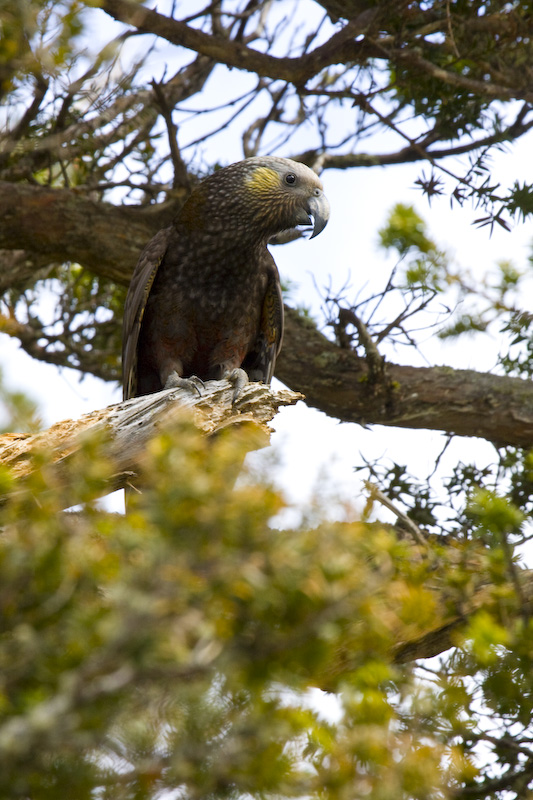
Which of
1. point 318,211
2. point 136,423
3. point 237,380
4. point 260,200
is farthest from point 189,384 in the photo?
point 318,211

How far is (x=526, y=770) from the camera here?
2.09m

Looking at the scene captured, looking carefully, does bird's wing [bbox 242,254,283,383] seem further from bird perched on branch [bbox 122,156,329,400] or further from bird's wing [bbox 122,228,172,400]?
bird's wing [bbox 122,228,172,400]

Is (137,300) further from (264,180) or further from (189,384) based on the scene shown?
(264,180)

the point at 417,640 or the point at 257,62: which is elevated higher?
the point at 257,62

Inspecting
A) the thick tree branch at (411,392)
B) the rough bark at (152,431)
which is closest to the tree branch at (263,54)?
the thick tree branch at (411,392)

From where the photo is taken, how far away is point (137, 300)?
465cm

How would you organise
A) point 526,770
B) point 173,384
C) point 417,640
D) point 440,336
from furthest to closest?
point 440,336 → point 173,384 → point 417,640 → point 526,770

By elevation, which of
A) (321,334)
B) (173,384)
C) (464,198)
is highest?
(464,198)

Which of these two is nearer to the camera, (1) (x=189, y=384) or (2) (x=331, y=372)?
(1) (x=189, y=384)

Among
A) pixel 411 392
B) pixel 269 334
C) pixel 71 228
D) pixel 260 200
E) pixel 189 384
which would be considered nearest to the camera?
pixel 189 384

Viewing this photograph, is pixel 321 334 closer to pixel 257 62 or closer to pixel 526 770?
pixel 257 62

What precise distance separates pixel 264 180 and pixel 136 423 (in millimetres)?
2197

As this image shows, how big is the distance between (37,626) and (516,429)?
4.57m

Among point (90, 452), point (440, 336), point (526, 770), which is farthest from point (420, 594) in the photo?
point (440, 336)
